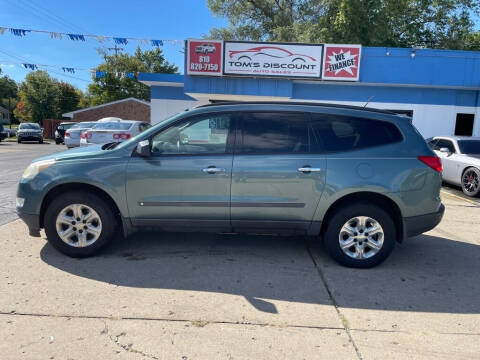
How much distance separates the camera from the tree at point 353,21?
73.4 feet

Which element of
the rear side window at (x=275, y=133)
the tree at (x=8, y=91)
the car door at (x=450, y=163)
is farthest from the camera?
the tree at (x=8, y=91)

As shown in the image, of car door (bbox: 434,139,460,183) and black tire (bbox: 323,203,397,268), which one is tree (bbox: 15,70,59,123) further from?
black tire (bbox: 323,203,397,268)

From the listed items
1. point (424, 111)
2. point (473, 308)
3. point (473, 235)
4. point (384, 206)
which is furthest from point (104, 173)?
point (424, 111)

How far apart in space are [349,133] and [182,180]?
2.01m

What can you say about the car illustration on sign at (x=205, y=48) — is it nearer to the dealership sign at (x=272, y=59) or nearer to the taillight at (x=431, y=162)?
the dealership sign at (x=272, y=59)

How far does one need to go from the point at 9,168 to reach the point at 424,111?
16.3 metres

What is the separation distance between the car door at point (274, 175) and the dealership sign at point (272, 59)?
11317mm

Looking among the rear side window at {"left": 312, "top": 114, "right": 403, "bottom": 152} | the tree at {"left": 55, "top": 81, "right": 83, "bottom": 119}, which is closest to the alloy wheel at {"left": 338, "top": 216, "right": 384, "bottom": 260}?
the rear side window at {"left": 312, "top": 114, "right": 403, "bottom": 152}

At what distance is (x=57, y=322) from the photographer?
2992mm

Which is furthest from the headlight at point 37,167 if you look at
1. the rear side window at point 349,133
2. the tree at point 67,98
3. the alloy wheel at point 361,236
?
the tree at point 67,98

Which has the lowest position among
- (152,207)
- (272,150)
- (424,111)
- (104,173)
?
(152,207)

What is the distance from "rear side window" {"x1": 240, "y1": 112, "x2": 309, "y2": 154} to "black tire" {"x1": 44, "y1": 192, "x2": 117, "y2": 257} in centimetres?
173

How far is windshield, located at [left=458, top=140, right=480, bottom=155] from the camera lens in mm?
9781

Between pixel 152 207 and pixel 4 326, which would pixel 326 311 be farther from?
pixel 4 326
